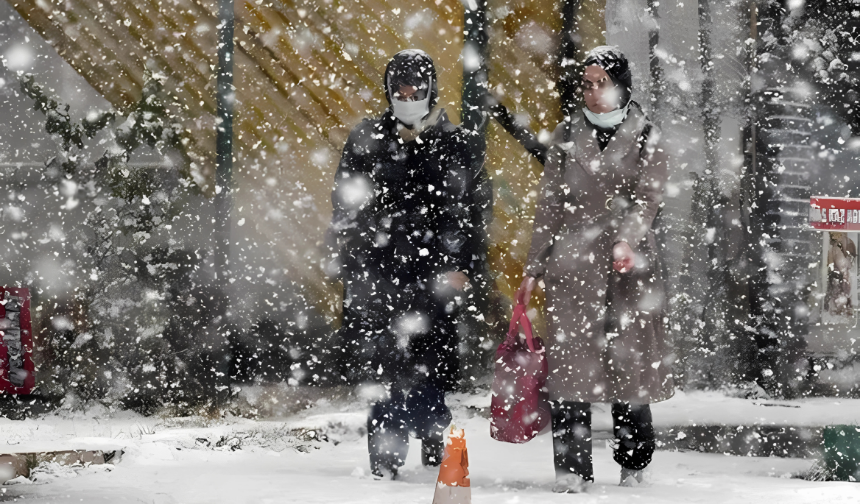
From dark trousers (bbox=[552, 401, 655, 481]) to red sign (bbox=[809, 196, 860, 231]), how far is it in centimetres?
295

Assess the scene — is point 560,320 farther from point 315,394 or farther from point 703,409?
point 315,394

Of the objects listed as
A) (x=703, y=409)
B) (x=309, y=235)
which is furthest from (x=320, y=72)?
(x=703, y=409)

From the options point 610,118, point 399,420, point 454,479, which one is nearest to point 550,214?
point 610,118

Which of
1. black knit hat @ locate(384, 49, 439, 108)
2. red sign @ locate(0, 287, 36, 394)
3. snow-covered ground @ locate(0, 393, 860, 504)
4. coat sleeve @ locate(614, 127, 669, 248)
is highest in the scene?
black knit hat @ locate(384, 49, 439, 108)

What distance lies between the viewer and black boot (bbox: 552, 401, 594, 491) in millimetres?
3975

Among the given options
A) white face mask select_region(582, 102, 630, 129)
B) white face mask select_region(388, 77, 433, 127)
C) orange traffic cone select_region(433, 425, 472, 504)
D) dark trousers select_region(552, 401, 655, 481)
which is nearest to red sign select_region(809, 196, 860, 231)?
white face mask select_region(582, 102, 630, 129)

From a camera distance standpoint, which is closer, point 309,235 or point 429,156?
point 429,156

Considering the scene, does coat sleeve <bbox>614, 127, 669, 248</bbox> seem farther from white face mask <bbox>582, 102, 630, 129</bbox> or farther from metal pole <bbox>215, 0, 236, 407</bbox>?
metal pole <bbox>215, 0, 236, 407</bbox>

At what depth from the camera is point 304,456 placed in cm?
507

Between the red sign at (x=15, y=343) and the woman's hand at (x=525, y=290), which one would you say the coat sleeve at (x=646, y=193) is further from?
the red sign at (x=15, y=343)

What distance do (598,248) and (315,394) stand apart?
302cm

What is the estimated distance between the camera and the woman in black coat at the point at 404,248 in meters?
4.27

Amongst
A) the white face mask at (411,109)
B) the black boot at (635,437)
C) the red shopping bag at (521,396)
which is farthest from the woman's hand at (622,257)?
the white face mask at (411,109)

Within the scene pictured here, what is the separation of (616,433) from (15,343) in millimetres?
4312
